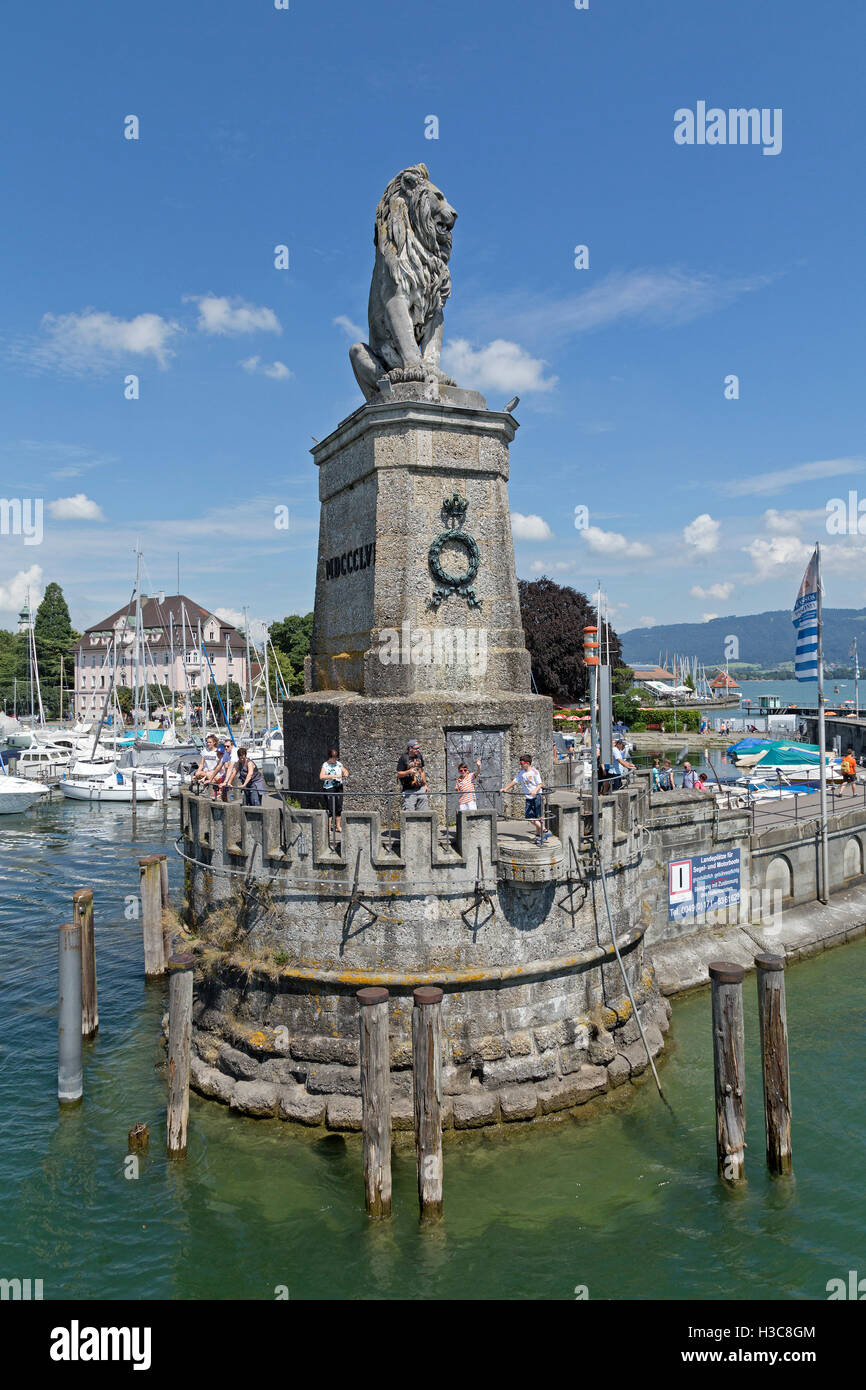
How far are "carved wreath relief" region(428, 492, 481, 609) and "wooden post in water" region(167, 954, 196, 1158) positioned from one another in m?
→ 7.16

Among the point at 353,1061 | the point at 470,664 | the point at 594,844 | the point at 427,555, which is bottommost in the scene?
Result: the point at 353,1061

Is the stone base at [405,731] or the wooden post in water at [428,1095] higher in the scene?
the stone base at [405,731]

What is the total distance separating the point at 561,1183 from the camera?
11000 mm

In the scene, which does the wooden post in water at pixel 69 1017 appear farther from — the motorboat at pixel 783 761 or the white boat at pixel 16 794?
the white boat at pixel 16 794

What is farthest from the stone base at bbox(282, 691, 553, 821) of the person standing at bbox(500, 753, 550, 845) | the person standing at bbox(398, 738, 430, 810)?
the person standing at bbox(500, 753, 550, 845)

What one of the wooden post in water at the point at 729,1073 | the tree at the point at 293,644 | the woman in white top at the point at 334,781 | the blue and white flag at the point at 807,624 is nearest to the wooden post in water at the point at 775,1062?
the wooden post in water at the point at 729,1073

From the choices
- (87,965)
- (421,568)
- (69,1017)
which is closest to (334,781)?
(421,568)

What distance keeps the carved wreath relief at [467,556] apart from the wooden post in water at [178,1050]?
716 cm

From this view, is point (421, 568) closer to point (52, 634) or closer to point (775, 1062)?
point (775, 1062)

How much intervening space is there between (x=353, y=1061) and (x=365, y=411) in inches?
421

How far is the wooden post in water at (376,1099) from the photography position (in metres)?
10.1
